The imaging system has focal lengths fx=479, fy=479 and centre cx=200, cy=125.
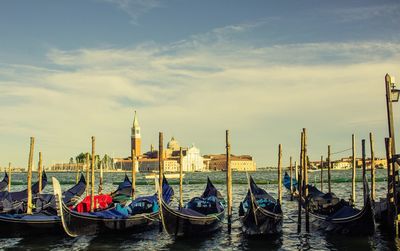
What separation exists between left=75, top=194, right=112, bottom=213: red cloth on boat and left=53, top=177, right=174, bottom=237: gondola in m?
2.52

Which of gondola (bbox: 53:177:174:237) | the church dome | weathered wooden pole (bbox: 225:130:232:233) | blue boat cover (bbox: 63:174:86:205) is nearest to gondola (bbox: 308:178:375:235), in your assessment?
weathered wooden pole (bbox: 225:130:232:233)

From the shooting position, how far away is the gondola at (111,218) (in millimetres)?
14953

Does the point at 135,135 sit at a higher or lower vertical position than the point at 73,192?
higher

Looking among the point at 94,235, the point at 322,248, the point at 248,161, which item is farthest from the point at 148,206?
the point at 248,161

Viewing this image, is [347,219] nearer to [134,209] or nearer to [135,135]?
[134,209]

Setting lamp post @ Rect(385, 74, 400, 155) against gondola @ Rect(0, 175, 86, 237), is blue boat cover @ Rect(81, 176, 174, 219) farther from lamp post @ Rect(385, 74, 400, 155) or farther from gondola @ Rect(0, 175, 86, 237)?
lamp post @ Rect(385, 74, 400, 155)

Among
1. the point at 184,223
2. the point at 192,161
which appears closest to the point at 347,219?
the point at 184,223

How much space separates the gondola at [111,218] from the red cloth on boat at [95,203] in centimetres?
252

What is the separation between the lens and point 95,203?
2008 cm

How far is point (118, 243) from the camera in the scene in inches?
597

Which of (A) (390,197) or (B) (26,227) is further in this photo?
(B) (26,227)

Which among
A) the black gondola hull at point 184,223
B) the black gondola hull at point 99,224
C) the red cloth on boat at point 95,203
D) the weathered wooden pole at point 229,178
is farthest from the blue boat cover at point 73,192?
the weathered wooden pole at point 229,178

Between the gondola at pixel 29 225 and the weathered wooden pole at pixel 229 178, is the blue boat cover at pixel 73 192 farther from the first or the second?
the weathered wooden pole at pixel 229 178

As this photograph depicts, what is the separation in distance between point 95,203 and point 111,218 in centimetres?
450
